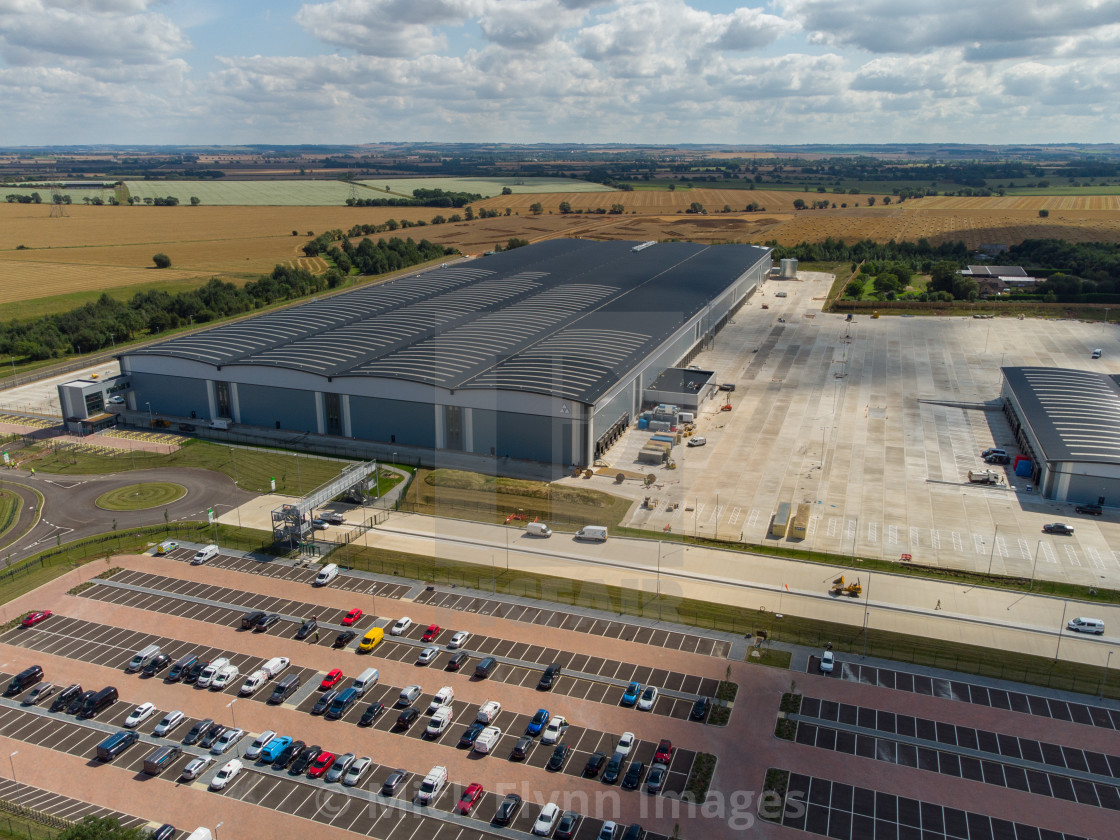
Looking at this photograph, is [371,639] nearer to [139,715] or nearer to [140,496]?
[139,715]

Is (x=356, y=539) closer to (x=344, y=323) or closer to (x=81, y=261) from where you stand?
(x=344, y=323)

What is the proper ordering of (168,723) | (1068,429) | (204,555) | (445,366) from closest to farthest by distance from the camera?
(168,723) → (204,555) → (1068,429) → (445,366)

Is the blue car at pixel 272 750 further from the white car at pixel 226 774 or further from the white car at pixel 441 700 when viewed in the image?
the white car at pixel 441 700

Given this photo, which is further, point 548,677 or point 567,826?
point 548,677

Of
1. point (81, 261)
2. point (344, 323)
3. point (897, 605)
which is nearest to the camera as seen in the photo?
point (897, 605)

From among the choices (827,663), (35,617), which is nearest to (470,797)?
(827,663)

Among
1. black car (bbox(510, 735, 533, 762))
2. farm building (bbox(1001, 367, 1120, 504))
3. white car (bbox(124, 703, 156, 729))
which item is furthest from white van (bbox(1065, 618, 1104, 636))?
white car (bbox(124, 703, 156, 729))

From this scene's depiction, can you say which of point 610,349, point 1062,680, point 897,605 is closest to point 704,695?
point 897,605
